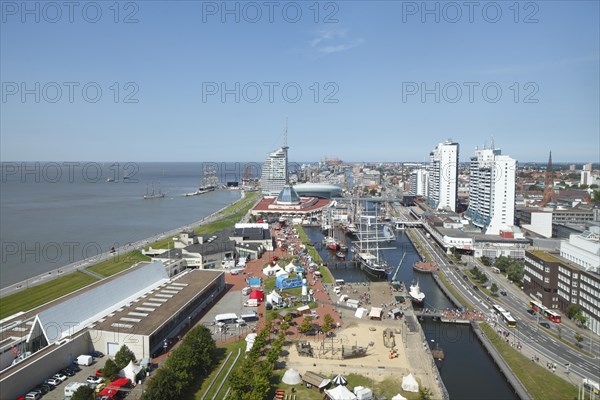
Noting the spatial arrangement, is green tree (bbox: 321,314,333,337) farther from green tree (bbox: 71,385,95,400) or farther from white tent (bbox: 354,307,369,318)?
green tree (bbox: 71,385,95,400)

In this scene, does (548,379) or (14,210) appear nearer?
(548,379)

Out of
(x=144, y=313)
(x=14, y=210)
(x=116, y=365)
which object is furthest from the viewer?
(x=14, y=210)

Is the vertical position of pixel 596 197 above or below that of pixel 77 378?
above

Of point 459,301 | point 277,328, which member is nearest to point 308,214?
point 459,301

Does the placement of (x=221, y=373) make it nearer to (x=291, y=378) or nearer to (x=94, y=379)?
(x=291, y=378)

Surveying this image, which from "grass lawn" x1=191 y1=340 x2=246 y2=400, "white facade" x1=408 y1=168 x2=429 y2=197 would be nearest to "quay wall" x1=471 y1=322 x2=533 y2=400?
"grass lawn" x1=191 y1=340 x2=246 y2=400

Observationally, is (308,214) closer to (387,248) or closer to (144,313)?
(387,248)

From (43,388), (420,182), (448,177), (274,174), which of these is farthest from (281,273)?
(274,174)
